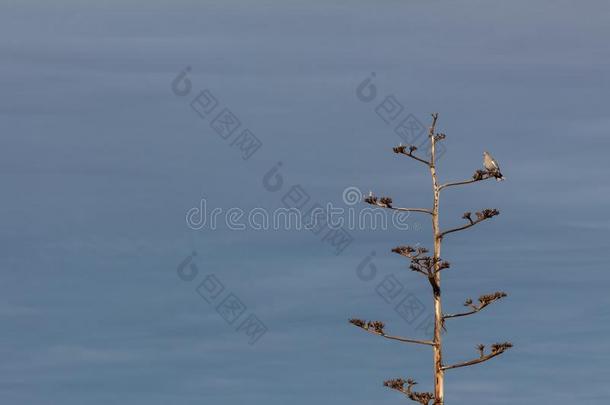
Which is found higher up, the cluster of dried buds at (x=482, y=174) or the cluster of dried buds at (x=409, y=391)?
the cluster of dried buds at (x=482, y=174)

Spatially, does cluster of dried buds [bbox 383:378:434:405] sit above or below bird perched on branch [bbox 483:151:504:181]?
below

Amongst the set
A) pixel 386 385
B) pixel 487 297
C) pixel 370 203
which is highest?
pixel 370 203

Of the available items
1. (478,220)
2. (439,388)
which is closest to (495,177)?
(478,220)

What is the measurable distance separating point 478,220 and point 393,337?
14.4ft

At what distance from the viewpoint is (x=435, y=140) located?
3884 cm

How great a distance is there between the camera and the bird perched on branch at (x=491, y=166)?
38.9m

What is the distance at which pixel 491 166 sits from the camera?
1603 inches

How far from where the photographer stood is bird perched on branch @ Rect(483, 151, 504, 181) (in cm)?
→ 3887

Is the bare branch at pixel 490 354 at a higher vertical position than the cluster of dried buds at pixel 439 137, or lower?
lower

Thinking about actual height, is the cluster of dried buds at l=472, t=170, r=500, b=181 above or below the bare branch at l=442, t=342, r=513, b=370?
above

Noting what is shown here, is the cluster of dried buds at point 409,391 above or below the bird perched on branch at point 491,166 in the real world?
below

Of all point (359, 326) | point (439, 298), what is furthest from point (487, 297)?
point (359, 326)

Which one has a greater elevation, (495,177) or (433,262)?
(495,177)

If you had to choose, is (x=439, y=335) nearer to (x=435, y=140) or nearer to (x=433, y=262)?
(x=433, y=262)
